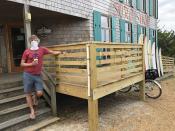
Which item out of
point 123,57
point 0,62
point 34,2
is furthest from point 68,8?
point 0,62

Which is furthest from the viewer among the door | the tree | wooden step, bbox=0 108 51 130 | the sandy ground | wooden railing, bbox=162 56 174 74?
the tree

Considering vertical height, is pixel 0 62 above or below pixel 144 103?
above

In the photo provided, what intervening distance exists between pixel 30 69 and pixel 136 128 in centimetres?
266

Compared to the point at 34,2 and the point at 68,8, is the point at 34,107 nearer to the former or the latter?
the point at 34,2

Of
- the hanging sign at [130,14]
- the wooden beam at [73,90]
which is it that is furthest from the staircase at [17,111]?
the hanging sign at [130,14]

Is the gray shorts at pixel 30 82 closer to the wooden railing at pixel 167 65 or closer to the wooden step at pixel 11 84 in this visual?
the wooden step at pixel 11 84

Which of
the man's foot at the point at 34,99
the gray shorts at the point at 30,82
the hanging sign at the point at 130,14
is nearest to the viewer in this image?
the gray shorts at the point at 30,82

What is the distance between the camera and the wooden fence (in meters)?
5.58

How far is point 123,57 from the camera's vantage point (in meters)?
7.28

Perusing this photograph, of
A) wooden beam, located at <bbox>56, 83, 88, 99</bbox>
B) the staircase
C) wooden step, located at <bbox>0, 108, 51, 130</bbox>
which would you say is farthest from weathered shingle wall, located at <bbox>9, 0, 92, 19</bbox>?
wooden step, located at <bbox>0, 108, 51, 130</bbox>

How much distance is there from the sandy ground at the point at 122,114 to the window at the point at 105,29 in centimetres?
270

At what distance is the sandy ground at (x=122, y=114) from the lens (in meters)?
6.05

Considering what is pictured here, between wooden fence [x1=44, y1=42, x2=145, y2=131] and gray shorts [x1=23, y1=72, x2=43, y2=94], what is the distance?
27.5 inches

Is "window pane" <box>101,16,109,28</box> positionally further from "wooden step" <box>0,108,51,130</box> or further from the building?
"wooden step" <box>0,108,51,130</box>
